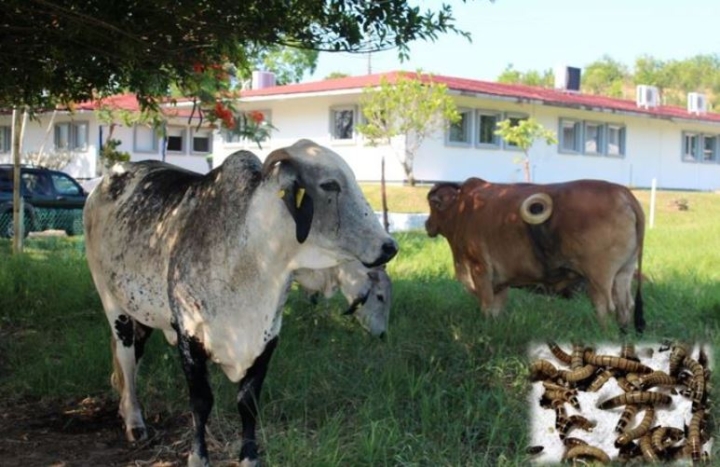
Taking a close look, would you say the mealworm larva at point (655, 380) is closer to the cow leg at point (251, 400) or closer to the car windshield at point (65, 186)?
the cow leg at point (251, 400)

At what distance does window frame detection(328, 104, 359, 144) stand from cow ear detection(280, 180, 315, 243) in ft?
72.1

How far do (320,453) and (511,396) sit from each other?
140cm

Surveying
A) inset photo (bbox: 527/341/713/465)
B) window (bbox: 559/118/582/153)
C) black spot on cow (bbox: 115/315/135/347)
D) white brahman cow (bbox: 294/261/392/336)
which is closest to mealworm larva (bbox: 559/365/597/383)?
inset photo (bbox: 527/341/713/465)

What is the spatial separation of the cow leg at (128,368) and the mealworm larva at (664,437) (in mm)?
2873

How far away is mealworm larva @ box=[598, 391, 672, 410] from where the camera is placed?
4797 millimetres

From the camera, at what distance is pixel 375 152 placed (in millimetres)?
25828

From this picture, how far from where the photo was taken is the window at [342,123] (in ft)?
88.5

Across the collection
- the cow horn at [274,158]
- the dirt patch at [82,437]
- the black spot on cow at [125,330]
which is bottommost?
the dirt patch at [82,437]

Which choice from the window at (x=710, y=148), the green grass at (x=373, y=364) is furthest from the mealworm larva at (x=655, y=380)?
the window at (x=710, y=148)

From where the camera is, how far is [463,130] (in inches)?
1056

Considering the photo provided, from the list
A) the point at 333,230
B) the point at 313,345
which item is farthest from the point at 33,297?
the point at 333,230

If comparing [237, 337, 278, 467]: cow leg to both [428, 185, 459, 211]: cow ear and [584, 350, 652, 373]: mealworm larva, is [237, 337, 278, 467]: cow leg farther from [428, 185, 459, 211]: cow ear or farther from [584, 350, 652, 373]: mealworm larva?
[428, 185, 459, 211]: cow ear

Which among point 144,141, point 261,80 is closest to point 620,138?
point 261,80

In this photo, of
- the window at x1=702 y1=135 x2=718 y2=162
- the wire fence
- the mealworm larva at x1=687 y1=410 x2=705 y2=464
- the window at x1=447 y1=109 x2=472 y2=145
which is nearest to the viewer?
the mealworm larva at x1=687 y1=410 x2=705 y2=464
